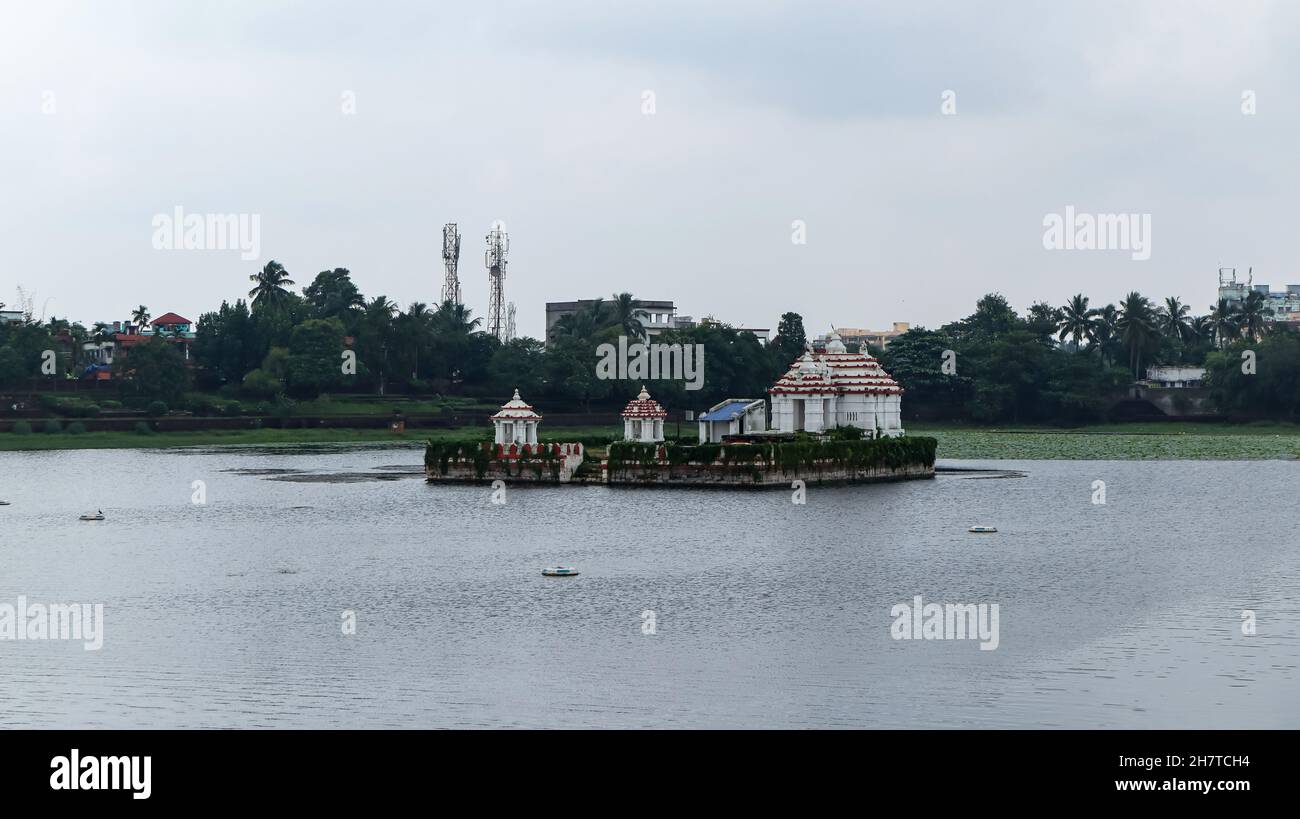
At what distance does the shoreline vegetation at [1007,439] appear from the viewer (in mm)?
122062

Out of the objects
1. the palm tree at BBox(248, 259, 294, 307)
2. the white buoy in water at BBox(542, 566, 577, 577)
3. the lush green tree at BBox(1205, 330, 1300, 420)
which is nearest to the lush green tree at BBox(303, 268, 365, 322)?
the palm tree at BBox(248, 259, 294, 307)

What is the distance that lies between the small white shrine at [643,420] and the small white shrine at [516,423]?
6.57 meters

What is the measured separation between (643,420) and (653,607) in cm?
5718

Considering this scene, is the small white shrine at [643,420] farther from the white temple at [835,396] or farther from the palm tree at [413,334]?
the palm tree at [413,334]

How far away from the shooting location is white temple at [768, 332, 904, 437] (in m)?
102

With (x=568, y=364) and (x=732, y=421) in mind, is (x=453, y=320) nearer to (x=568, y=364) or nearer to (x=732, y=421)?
(x=568, y=364)

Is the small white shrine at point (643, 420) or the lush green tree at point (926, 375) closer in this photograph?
the small white shrine at point (643, 420)

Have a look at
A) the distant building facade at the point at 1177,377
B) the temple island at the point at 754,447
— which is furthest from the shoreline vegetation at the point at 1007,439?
the distant building facade at the point at 1177,377

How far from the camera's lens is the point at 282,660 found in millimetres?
38844

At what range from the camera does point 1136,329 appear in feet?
568

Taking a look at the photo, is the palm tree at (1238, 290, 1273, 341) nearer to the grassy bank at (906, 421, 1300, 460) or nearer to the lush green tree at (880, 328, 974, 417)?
the grassy bank at (906, 421, 1300, 460)

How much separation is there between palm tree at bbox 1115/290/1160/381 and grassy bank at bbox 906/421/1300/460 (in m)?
23.4
